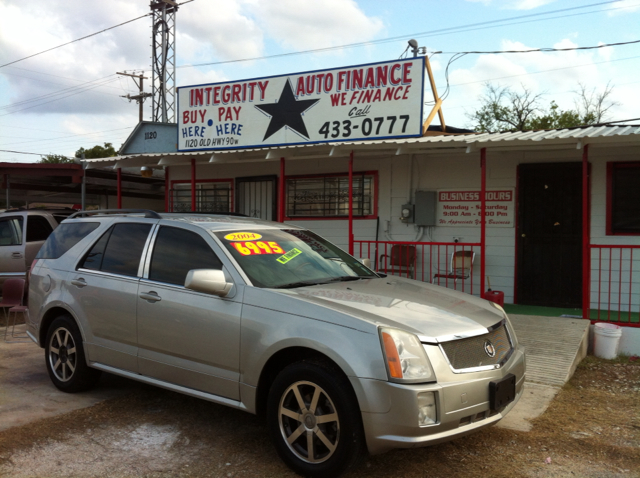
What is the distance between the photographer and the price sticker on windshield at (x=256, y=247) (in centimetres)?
426

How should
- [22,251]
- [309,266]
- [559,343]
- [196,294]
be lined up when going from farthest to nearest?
[22,251]
[559,343]
[309,266]
[196,294]

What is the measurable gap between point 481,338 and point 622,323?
454cm

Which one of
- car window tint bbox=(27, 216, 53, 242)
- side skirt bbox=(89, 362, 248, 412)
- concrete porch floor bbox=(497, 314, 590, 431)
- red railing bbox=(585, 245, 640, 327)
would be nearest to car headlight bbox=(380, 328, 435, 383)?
side skirt bbox=(89, 362, 248, 412)

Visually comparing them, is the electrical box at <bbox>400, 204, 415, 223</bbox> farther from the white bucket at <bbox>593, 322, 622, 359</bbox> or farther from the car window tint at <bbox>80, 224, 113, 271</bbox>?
the car window tint at <bbox>80, 224, 113, 271</bbox>

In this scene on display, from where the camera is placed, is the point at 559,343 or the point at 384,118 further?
the point at 384,118

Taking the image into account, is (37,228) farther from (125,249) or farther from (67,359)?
(125,249)

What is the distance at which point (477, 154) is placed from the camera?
364 inches

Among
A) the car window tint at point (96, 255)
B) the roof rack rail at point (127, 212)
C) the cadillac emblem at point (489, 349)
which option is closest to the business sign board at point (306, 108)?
the roof rack rail at point (127, 212)

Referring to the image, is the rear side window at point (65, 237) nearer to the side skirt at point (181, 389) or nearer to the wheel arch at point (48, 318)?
the wheel arch at point (48, 318)

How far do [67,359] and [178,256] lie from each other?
68.2 inches

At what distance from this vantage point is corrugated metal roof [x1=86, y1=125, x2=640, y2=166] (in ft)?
22.9

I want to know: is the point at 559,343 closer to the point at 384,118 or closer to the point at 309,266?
the point at 309,266

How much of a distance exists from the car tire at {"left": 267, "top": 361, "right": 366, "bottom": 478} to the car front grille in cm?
→ 65

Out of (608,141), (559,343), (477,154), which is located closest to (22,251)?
(477,154)
